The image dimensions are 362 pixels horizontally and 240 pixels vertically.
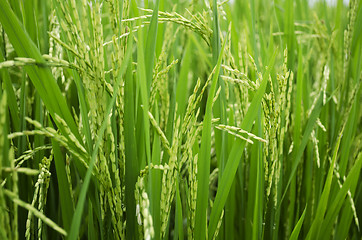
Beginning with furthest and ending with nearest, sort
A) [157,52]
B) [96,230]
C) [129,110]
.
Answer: [157,52]
[96,230]
[129,110]

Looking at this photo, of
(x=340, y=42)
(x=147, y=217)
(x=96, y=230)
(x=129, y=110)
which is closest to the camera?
(x=147, y=217)

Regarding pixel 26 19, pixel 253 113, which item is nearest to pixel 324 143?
pixel 253 113

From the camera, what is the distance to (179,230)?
755 millimetres

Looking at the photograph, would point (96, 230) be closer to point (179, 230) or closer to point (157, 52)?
point (179, 230)

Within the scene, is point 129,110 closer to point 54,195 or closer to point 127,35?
point 127,35

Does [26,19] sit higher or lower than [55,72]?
higher

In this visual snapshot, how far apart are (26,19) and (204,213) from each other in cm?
66

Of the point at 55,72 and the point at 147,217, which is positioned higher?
the point at 55,72

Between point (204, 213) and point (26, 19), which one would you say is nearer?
point (204, 213)

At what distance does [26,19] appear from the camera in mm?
929

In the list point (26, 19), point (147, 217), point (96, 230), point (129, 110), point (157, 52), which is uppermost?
point (26, 19)

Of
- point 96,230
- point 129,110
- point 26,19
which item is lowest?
point 96,230

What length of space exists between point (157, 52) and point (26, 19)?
35 centimetres

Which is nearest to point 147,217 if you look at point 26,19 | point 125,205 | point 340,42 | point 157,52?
point 125,205
